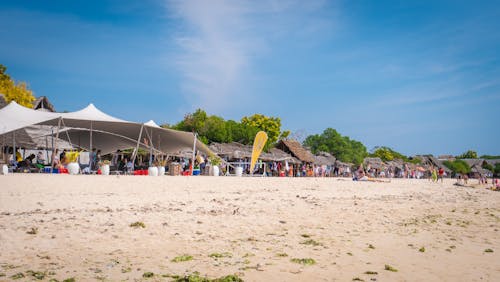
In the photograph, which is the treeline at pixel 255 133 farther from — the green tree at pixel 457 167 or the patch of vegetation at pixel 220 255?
the patch of vegetation at pixel 220 255

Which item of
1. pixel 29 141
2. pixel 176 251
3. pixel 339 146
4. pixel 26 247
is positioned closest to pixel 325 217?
pixel 176 251

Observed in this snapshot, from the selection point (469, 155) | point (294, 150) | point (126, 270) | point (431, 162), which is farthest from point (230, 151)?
point (469, 155)

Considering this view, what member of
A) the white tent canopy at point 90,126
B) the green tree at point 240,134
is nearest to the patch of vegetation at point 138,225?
the white tent canopy at point 90,126

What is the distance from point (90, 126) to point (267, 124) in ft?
145

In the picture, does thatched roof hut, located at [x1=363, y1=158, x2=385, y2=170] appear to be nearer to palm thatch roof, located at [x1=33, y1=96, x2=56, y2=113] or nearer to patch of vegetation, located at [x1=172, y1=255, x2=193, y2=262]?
palm thatch roof, located at [x1=33, y1=96, x2=56, y2=113]

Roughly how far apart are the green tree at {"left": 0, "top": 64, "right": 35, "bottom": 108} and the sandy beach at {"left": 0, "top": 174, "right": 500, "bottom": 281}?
30738 millimetres

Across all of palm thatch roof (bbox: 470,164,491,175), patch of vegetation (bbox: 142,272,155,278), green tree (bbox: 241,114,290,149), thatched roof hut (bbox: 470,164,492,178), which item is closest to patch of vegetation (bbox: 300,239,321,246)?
patch of vegetation (bbox: 142,272,155,278)

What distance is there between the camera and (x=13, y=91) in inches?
1372

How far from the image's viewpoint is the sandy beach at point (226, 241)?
3.87 meters

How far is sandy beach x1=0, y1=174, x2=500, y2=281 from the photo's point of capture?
3.87 metres

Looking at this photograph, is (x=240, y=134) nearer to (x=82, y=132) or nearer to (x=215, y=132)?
(x=215, y=132)

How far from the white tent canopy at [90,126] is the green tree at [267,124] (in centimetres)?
3530

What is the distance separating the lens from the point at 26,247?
435 cm

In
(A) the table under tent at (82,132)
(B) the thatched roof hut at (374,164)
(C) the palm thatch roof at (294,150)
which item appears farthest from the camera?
(B) the thatched roof hut at (374,164)
